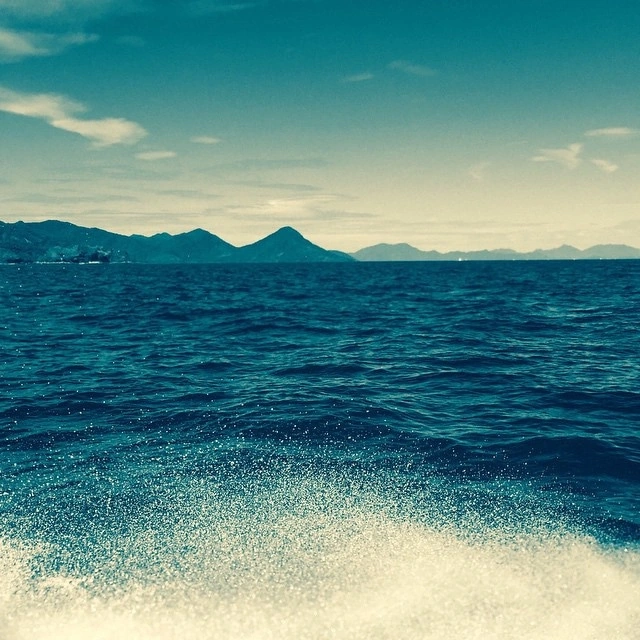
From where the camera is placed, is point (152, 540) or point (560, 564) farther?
point (152, 540)

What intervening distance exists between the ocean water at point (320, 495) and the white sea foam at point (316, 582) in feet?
0.12

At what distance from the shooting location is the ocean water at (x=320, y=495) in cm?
752

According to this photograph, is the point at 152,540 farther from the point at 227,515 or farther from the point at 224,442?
the point at 224,442

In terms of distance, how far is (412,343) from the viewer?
29.0 m

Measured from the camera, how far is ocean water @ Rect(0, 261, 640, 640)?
24.7ft

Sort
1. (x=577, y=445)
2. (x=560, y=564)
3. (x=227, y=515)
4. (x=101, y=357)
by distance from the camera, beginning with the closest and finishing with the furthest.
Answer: (x=560, y=564) → (x=227, y=515) → (x=577, y=445) → (x=101, y=357)

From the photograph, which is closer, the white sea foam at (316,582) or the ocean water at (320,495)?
the white sea foam at (316,582)

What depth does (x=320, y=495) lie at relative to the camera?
11.2m

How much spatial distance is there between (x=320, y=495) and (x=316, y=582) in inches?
120

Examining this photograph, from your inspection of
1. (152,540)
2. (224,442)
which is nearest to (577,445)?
(224,442)

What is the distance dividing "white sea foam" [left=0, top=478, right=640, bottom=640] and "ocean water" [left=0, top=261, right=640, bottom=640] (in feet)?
0.12

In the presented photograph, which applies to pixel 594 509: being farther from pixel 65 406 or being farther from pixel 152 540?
pixel 65 406

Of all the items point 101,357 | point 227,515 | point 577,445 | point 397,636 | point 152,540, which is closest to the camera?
point 397,636

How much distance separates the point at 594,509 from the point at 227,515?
26.9 feet
